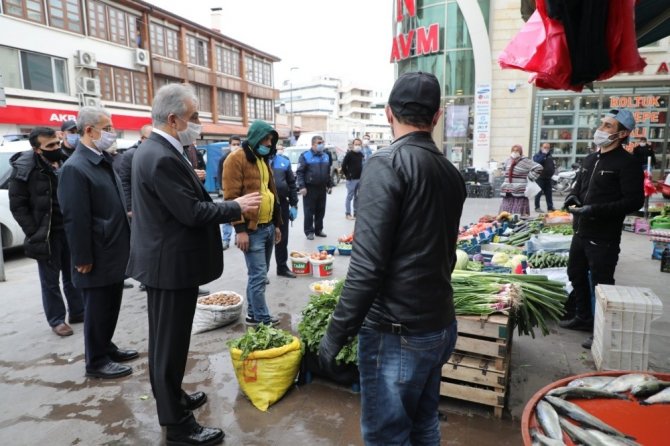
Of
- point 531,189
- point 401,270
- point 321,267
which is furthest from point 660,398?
point 531,189

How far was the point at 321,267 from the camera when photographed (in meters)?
6.55

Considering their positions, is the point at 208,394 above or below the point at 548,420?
below

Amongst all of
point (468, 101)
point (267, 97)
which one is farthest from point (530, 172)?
point (267, 97)

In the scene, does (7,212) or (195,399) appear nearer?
(195,399)

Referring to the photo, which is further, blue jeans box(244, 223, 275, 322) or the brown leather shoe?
the brown leather shoe

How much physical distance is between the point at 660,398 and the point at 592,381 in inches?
11.1

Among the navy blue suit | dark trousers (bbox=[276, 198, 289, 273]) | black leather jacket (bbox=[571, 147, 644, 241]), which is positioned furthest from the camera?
dark trousers (bbox=[276, 198, 289, 273])

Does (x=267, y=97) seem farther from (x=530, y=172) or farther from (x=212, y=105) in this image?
(x=530, y=172)

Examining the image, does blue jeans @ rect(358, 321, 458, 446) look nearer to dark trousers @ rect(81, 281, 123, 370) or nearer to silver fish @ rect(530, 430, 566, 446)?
silver fish @ rect(530, 430, 566, 446)

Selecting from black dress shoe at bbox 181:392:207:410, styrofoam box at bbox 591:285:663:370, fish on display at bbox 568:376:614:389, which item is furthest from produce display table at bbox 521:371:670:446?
black dress shoe at bbox 181:392:207:410

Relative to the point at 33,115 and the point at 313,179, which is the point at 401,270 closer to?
the point at 313,179

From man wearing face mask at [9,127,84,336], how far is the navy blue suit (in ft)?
4.26

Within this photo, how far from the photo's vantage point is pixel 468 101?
18359 mm

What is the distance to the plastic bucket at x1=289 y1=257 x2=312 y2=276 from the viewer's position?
662cm
